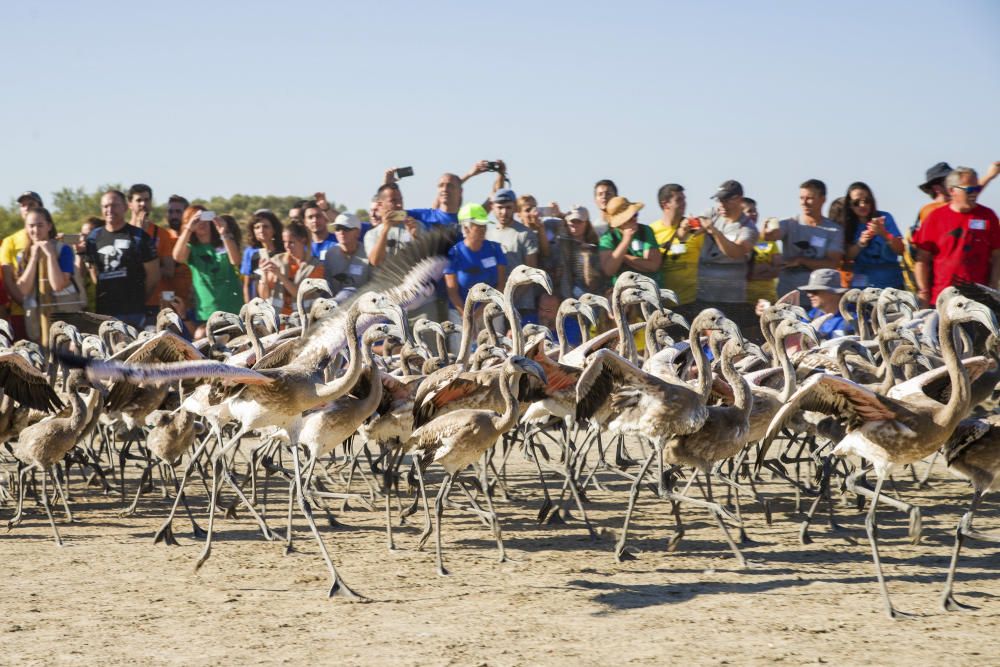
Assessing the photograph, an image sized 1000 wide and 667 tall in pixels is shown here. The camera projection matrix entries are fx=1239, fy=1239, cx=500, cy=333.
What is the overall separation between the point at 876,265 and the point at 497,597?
7958 millimetres

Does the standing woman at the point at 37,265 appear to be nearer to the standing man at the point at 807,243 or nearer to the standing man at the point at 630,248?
the standing man at the point at 630,248

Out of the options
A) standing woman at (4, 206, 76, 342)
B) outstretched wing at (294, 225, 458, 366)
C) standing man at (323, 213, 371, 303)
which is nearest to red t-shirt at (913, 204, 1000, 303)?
standing man at (323, 213, 371, 303)

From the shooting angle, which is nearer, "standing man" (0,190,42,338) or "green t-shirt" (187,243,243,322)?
"standing man" (0,190,42,338)

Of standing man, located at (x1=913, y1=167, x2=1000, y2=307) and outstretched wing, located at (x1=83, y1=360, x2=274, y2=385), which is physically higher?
standing man, located at (x1=913, y1=167, x2=1000, y2=307)

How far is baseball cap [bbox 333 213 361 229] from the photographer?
12.8 m

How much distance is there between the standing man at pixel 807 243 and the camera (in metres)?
13.4

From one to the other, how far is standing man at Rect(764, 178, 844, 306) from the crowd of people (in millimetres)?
15

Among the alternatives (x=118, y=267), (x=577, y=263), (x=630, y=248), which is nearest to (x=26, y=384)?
(x=118, y=267)

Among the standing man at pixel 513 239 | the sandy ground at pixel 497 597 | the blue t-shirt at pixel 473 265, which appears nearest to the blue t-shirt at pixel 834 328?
A: the standing man at pixel 513 239

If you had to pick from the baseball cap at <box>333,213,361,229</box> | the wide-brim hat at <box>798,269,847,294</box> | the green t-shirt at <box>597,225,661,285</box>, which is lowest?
the wide-brim hat at <box>798,269,847,294</box>

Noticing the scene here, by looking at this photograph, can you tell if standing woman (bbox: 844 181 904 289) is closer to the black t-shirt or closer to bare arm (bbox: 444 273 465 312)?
bare arm (bbox: 444 273 465 312)

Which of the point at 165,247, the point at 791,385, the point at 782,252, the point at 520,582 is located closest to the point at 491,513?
the point at 520,582

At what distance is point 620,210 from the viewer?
529 inches

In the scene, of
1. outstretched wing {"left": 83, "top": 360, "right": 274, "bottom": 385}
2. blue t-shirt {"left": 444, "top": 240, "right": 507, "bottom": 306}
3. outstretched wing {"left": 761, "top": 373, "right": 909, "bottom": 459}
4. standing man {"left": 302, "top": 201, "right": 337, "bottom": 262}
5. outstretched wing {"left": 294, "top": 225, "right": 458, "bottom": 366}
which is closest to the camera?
outstretched wing {"left": 83, "top": 360, "right": 274, "bottom": 385}
